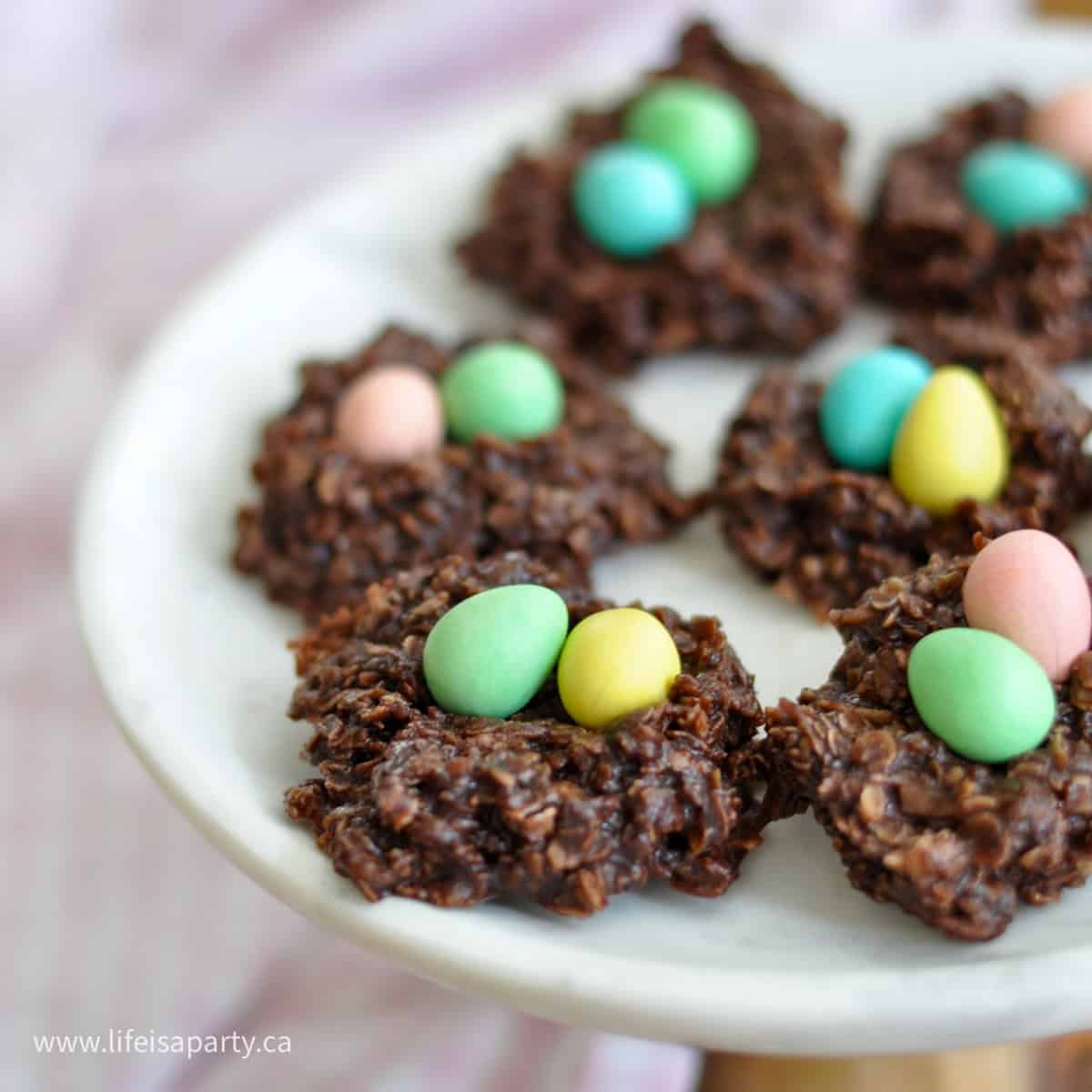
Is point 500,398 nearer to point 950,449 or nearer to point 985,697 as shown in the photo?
point 950,449

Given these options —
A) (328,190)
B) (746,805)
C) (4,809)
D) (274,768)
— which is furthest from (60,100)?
(746,805)

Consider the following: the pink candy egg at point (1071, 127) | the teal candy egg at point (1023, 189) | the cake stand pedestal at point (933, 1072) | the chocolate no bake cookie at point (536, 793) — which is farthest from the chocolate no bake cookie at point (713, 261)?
the cake stand pedestal at point (933, 1072)

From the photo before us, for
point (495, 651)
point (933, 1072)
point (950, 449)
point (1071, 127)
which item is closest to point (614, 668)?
point (495, 651)

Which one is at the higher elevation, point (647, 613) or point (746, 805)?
point (647, 613)

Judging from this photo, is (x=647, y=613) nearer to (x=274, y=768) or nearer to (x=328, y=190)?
(x=274, y=768)

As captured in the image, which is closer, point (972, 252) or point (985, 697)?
point (985, 697)

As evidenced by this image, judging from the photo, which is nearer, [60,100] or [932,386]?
[932,386]
